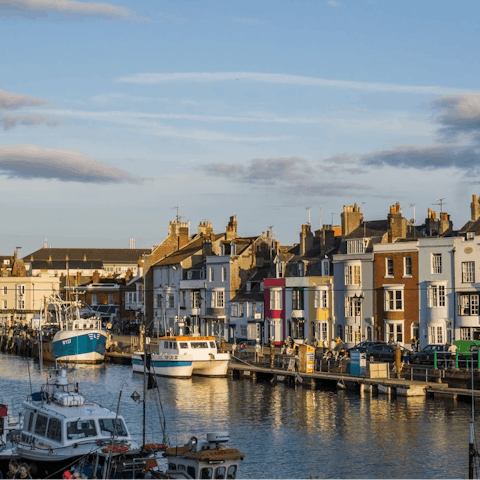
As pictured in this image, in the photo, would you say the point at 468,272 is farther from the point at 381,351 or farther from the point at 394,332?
the point at 381,351

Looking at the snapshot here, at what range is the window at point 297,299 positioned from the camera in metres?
92.5

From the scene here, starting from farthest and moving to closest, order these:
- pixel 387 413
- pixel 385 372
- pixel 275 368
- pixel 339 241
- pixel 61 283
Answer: pixel 61 283 → pixel 339 241 → pixel 275 368 → pixel 385 372 → pixel 387 413

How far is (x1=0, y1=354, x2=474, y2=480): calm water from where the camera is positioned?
4300 cm

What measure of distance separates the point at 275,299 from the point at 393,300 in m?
15.9

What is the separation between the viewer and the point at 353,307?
284ft

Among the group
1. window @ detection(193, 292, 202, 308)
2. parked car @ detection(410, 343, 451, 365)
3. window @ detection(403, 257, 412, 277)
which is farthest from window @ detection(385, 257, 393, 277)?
→ window @ detection(193, 292, 202, 308)

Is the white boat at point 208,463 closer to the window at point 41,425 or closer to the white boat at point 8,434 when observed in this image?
the window at point 41,425

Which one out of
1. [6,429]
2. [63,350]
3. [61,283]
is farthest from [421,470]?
[61,283]

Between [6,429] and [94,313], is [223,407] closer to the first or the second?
[6,429]

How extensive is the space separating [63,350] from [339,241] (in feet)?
96.8

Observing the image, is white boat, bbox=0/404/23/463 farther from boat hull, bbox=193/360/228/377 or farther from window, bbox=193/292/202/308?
→ window, bbox=193/292/202/308

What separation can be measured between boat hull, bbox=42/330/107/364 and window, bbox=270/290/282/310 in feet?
56.3

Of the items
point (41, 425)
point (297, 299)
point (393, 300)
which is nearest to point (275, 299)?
point (297, 299)

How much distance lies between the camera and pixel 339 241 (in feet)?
307
